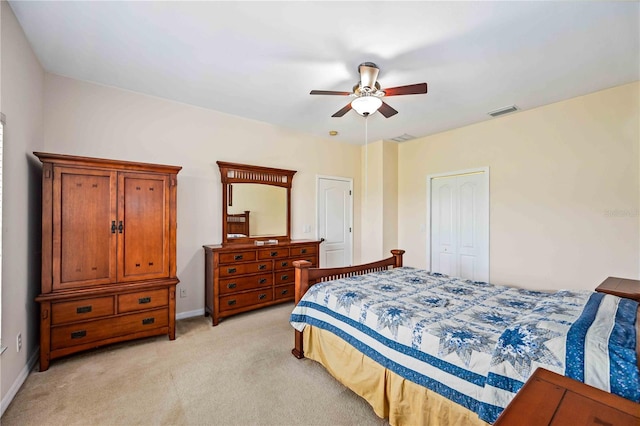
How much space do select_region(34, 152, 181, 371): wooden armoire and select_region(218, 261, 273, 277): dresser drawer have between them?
0.60m

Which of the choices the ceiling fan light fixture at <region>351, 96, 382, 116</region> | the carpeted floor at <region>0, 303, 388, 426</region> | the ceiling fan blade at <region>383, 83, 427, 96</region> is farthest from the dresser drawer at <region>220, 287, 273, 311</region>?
the ceiling fan blade at <region>383, 83, 427, 96</region>

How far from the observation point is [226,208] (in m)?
3.85

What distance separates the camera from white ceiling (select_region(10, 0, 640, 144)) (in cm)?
195

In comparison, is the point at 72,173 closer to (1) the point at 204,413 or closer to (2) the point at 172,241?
(2) the point at 172,241

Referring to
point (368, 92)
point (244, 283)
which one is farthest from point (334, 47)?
point (244, 283)

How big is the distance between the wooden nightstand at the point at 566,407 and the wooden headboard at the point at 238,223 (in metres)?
3.59

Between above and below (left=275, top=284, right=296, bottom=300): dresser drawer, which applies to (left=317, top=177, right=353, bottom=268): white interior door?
above

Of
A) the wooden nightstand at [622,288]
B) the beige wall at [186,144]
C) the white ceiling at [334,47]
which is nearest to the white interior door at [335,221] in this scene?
the beige wall at [186,144]

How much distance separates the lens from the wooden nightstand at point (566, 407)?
0.70 meters

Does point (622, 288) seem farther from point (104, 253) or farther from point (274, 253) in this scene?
point (104, 253)

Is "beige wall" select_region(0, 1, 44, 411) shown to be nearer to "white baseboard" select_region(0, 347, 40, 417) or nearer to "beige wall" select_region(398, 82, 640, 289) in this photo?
"white baseboard" select_region(0, 347, 40, 417)

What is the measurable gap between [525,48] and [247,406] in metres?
3.58

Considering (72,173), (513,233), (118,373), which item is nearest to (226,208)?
(72,173)

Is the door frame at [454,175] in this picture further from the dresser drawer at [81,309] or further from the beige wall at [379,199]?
the dresser drawer at [81,309]
